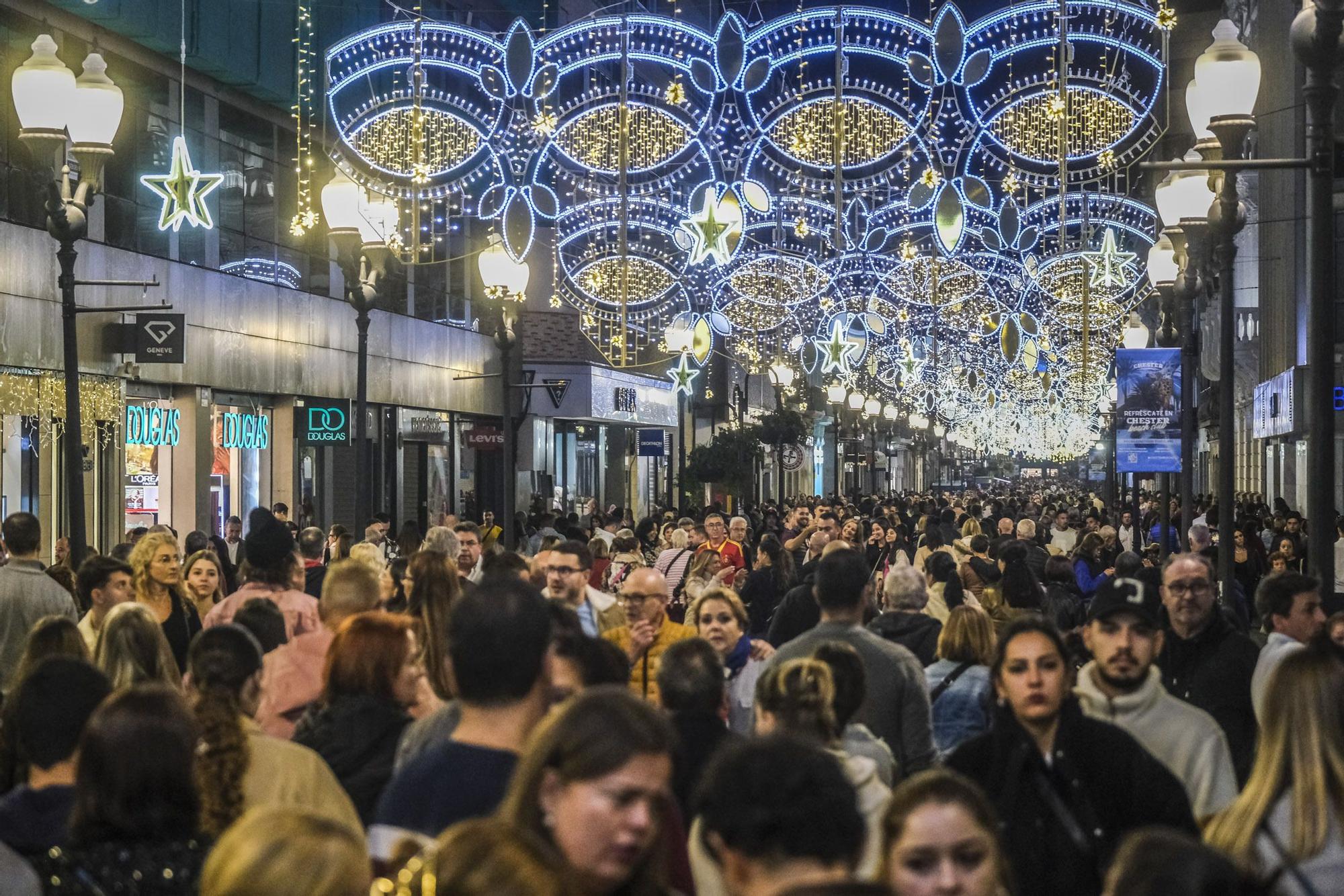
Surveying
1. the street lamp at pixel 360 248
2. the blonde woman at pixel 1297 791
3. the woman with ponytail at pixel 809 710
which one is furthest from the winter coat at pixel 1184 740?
the street lamp at pixel 360 248

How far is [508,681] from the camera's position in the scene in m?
4.55

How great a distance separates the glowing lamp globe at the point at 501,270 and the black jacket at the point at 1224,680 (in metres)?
13.5

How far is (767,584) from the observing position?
16672 millimetres

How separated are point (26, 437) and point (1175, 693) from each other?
18.4 m

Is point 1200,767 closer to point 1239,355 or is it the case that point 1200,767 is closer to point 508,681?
point 508,681

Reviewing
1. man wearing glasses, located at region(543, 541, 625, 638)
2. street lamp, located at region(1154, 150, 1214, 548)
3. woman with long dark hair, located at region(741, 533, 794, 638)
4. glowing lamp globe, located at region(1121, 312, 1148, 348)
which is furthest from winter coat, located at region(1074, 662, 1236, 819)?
glowing lamp globe, located at region(1121, 312, 1148, 348)

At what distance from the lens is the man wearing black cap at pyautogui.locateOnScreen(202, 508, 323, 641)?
10234mm

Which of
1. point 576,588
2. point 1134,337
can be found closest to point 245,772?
point 576,588

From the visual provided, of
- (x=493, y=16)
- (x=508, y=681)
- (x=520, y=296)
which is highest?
(x=493, y=16)

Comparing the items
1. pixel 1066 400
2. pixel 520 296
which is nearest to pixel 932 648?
pixel 520 296

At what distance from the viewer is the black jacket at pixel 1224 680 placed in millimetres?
8273

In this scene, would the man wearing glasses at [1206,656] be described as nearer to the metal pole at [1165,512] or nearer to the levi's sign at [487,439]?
the metal pole at [1165,512]

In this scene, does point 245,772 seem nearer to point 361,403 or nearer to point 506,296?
point 361,403

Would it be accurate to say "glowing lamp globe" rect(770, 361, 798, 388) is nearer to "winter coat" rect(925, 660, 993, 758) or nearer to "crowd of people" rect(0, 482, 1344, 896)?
"crowd of people" rect(0, 482, 1344, 896)
